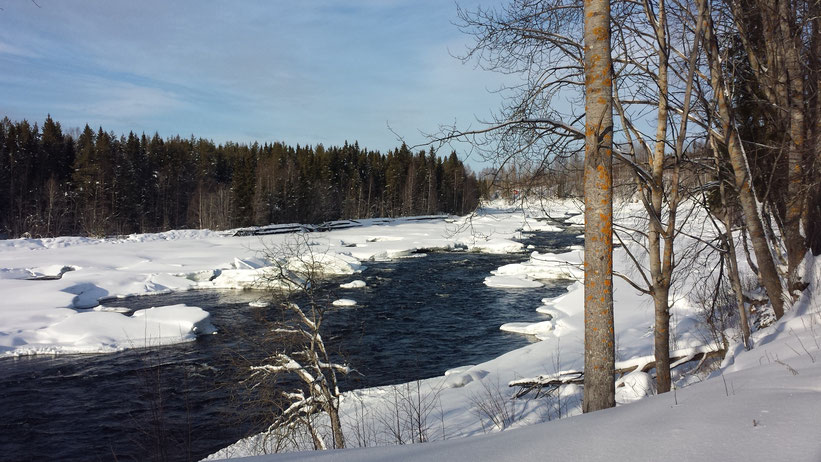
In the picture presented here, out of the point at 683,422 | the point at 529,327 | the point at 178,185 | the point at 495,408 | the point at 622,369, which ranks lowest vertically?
the point at 529,327

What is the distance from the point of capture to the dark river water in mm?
8047

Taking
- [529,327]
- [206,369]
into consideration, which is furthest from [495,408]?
[206,369]

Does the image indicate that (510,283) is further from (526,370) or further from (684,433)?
(684,433)

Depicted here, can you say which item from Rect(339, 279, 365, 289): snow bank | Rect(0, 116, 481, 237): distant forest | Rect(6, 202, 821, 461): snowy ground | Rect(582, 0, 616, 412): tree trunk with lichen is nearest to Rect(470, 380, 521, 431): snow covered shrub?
Rect(6, 202, 821, 461): snowy ground

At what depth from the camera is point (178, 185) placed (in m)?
52.3

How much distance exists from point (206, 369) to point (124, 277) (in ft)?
39.1

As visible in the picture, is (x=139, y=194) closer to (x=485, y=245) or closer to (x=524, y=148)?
(x=485, y=245)

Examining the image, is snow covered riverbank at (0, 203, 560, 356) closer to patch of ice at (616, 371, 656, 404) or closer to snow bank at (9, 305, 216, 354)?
snow bank at (9, 305, 216, 354)

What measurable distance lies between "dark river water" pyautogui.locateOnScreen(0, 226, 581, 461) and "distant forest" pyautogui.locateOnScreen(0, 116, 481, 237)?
62.3 feet

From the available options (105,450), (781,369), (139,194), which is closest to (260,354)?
(105,450)

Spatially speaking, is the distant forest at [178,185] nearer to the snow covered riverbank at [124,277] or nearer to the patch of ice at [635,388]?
the snow covered riverbank at [124,277]

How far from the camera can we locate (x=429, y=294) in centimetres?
1895

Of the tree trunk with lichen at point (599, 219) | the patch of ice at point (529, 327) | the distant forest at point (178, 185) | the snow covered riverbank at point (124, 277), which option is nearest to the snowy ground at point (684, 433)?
the tree trunk with lichen at point (599, 219)

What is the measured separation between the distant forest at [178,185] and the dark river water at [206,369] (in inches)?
748
